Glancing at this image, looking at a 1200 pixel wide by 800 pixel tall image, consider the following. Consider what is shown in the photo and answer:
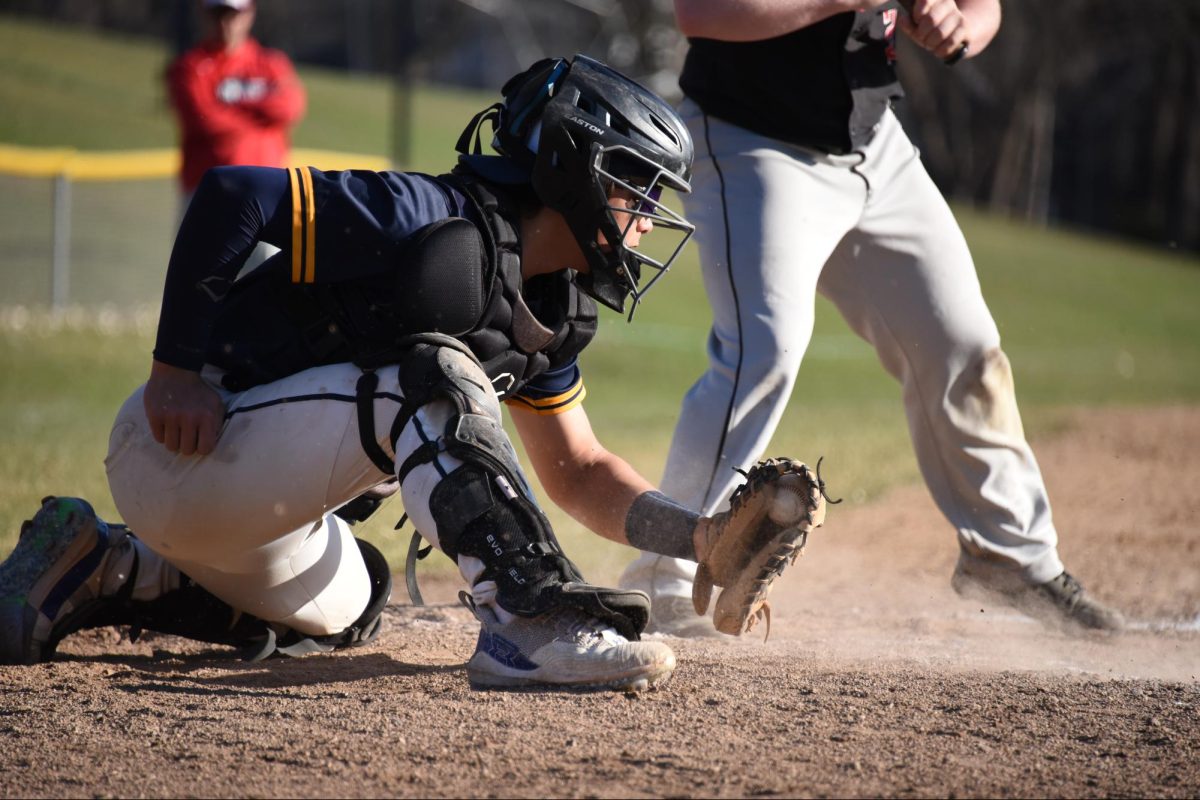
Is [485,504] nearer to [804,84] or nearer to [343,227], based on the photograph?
[343,227]

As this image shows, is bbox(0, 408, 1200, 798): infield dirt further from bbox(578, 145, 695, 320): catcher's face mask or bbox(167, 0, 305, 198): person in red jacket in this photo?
bbox(167, 0, 305, 198): person in red jacket

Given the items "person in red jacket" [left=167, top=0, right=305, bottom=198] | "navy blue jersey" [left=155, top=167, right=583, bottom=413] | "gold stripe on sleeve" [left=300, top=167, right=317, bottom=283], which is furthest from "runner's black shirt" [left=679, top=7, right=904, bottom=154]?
"person in red jacket" [left=167, top=0, right=305, bottom=198]

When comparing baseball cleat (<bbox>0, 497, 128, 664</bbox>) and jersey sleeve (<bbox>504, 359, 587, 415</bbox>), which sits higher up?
jersey sleeve (<bbox>504, 359, 587, 415</bbox>)

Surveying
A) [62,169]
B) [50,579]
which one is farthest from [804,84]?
[62,169]

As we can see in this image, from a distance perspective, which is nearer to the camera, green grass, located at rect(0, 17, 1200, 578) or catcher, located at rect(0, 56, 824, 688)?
catcher, located at rect(0, 56, 824, 688)

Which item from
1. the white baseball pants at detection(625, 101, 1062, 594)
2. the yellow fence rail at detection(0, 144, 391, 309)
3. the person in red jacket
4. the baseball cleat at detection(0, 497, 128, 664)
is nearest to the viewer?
the baseball cleat at detection(0, 497, 128, 664)

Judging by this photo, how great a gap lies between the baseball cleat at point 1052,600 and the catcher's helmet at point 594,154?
6.26ft

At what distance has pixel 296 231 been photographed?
294cm

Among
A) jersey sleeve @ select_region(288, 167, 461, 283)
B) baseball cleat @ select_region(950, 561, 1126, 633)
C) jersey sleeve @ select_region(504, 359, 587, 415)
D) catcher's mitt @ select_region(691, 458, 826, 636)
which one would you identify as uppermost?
jersey sleeve @ select_region(288, 167, 461, 283)

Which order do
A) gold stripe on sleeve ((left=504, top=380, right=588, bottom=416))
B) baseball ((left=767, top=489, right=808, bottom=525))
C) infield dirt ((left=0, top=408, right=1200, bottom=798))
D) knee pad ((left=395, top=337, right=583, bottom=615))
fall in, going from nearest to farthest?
1. infield dirt ((left=0, top=408, right=1200, bottom=798))
2. knee pad ((left=395, top=337, right=583, bottom=615))
3. baseball ((left=767, top=489, right=808, bottom=525))
4. gold stripe on sleeve ((left=504, top=380, right=588, bottom=416))

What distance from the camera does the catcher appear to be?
114 inches

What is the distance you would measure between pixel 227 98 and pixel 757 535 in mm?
7210

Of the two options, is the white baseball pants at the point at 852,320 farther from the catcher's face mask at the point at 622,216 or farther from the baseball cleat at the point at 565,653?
the baseball cleat at the point at 565,653

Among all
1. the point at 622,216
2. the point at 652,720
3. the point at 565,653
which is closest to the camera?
the point at 652,720
